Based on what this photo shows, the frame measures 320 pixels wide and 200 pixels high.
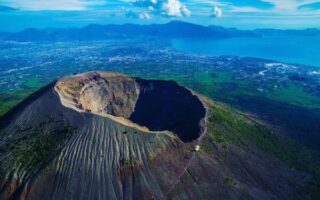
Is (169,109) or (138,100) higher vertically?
(169,109)

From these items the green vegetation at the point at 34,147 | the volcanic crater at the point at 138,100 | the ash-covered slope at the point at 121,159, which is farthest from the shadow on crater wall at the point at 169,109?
the green vegetation at the point at 34,147

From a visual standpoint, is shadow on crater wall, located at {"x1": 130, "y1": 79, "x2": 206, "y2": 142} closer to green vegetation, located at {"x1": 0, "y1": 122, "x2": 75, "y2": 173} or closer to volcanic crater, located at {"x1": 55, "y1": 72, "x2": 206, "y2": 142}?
volcanic crater, located at {"x1": 55, "y1": 72, "x2": 206, "y2": 142}

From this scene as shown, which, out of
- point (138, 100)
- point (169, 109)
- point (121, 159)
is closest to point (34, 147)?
point (121, 159)

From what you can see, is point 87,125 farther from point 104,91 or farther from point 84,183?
point 104,91

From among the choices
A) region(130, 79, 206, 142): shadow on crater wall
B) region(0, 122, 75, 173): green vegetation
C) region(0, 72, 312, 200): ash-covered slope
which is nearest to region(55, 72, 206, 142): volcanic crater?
region(130, 79, 206, 142): shadow on crater wall

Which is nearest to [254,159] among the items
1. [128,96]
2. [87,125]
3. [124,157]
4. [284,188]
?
[284,188]

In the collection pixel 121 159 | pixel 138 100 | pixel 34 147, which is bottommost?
pixel 138 100

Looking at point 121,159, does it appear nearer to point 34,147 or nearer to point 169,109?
point 34,147
